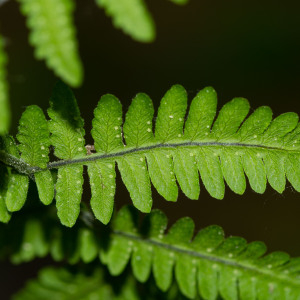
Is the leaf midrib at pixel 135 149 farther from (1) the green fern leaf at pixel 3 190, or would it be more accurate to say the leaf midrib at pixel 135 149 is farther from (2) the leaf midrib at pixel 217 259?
(2) the leaf midrib at pixel 217 259

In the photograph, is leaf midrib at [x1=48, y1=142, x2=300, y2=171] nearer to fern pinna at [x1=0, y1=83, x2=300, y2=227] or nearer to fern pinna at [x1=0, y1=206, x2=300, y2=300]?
fern pinna at [x1=0, y1=83, x2=300, y2=227]

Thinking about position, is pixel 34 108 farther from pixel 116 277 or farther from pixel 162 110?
pixel 116 277

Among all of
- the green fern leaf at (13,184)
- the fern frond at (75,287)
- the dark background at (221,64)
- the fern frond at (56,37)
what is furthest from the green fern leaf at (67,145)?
the dark background at (221,64)

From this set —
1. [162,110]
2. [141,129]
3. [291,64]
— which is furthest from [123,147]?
[291,64]

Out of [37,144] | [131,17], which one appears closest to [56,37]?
[131,17]

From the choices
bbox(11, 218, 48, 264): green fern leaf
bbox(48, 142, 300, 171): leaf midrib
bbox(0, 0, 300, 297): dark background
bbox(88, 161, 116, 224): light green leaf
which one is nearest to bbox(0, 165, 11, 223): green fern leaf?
bbox(48, 142, 300, 171): leaf midrib

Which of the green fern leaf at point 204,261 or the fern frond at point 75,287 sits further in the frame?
the fern frond at point 75,287
